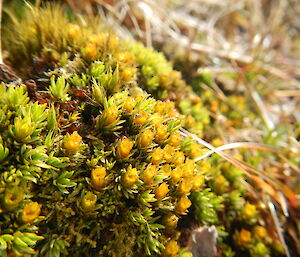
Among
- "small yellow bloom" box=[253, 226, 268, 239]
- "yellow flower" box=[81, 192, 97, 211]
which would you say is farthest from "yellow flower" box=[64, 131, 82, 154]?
"small yellow bloom" box=[253, 226, 268, 239]

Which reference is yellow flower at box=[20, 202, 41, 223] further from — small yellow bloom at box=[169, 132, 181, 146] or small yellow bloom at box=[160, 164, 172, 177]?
small yellow bloom at box=[169, 132, 181, 146]

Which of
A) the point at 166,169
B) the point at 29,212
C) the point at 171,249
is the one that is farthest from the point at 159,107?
the point at 29,212

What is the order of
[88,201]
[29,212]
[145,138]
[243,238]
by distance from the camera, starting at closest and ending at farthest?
[29,212] → [88,201] → [145,138] → [243,238]

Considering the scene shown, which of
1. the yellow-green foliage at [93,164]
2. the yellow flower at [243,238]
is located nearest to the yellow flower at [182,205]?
the yellow-green foliage at [93,164]

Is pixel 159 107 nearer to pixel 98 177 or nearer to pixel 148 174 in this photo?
pixel 148 174

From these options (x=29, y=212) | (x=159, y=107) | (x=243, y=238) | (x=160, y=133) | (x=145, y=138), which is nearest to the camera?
(x=29, y=212)

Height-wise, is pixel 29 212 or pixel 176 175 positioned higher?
pixel 29 212
